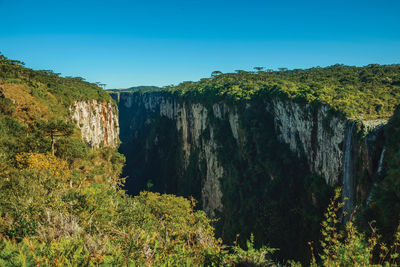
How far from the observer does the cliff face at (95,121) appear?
1580 inches

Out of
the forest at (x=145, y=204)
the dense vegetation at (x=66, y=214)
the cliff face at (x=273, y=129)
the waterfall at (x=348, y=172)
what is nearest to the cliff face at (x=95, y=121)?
the forest at (x=145, y=204)

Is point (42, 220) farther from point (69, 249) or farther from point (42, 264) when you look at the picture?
point (42, 264)

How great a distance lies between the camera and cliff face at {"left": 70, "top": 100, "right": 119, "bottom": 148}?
1580 inches

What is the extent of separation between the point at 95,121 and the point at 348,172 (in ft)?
147

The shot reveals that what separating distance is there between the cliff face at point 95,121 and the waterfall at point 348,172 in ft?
118

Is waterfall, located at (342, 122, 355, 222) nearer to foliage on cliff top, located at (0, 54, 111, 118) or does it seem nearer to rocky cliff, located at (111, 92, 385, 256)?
rocky cliff, located at (111, 92, 385, 256)

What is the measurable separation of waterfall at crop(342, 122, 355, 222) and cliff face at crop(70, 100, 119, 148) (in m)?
36.0

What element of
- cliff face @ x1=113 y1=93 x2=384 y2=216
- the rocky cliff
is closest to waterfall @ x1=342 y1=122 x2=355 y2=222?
the rocky cliff

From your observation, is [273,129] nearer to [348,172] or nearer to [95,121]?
[348,172]

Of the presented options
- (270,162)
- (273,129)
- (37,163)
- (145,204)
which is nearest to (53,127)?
(37,163)

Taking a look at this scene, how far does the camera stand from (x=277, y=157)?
3666 cm

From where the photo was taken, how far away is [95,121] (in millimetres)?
49125

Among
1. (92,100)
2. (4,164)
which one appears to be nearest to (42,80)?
(92,100)

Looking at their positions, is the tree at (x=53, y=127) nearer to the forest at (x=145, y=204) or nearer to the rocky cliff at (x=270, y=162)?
the forest at (x=145, y=204)
